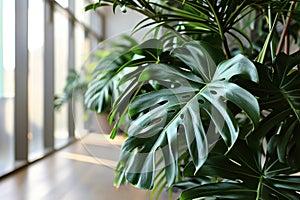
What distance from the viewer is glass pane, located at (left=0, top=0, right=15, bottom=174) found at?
3.18m

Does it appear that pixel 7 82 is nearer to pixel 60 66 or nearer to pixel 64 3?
pixel 64 3

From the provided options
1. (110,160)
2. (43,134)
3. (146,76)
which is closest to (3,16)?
(43,134)

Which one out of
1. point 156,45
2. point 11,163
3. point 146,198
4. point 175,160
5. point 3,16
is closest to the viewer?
point 175,160

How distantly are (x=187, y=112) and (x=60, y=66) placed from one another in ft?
15.9

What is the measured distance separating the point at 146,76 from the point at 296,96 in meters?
0.35

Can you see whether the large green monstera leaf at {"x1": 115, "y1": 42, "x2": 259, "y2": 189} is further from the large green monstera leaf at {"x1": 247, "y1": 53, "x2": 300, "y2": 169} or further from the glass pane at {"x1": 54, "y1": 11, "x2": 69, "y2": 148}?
the glass pane at {"x1": 54, "y1": 11, "x2": 69, "y2": 148}

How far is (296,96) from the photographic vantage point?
2.86ft

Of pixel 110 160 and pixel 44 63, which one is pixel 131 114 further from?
pixel 44 63

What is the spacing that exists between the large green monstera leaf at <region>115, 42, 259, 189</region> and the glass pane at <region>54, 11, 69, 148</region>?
4.24 metres

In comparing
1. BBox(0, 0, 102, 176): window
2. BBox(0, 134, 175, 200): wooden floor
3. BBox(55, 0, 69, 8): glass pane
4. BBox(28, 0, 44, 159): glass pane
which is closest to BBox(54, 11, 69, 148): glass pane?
BBox(0, 0, 102, 176): window

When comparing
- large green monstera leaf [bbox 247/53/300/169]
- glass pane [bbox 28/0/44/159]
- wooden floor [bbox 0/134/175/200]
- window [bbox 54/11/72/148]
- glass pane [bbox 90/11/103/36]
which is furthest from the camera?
glass pane [bbox 90/11/103/36]

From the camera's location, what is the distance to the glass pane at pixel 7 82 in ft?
10.4

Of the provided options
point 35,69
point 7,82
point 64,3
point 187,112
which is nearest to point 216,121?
point 187,112

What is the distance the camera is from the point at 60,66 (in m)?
5.38
